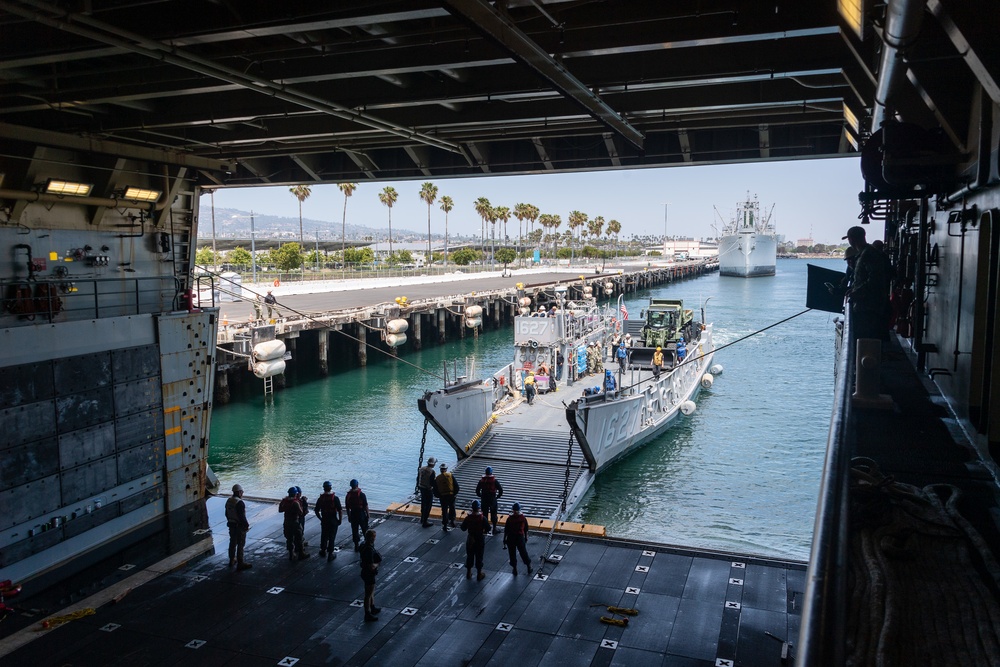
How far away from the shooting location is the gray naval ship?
20.1 meters

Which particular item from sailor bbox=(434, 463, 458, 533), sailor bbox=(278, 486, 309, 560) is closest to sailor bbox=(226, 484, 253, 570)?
sailor bbox=(278, 486, 309, 560)

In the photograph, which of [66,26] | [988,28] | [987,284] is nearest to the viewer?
[988,28]

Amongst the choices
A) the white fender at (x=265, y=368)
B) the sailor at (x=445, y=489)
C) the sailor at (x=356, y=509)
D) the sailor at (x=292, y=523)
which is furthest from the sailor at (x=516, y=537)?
the white fender at (x=265, y=368)

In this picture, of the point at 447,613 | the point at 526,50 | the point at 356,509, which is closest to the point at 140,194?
the point at 356,509

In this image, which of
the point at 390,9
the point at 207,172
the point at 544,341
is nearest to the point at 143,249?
the point at 207,172

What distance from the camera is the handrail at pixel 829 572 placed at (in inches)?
79.2

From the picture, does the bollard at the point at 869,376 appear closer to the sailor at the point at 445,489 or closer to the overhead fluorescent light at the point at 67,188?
the sailor at the point at 445,489

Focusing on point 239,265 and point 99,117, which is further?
point 239,265

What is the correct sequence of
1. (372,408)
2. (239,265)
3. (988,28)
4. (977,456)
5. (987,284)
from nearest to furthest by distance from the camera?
(988,28) → (987,284) → (977,456) → (372,408) → (239,265)

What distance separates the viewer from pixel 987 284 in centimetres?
506

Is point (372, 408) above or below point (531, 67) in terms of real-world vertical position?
below

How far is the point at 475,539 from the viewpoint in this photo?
38.6 feet

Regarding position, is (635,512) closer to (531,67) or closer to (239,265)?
(531,67)

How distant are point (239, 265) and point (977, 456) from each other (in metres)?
90.3
